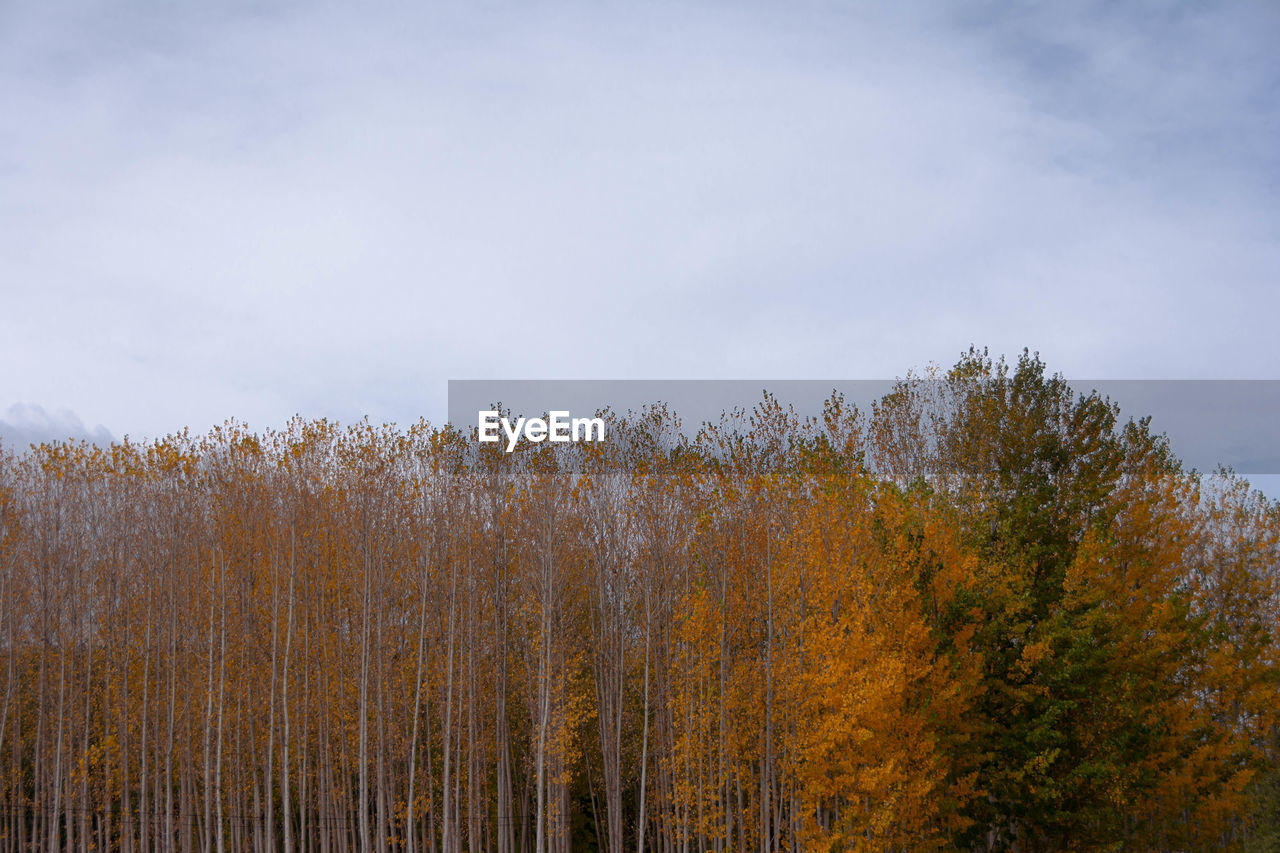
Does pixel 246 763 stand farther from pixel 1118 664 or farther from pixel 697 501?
pixel 1118 664

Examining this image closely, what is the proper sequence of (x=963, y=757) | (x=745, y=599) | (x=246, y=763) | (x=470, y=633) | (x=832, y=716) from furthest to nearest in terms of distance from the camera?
1. (x=246, y=763)
2. (x=470, y=633)
3. (x=745, y=599)
4. (x=963, y=757)
5. (x=832, y=716)

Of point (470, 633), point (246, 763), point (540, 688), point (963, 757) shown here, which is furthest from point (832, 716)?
point (246, 763)

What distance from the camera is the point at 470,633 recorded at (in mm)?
33750

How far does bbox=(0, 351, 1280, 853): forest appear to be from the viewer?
28062 mm

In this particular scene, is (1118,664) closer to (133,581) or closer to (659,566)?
(659,566)

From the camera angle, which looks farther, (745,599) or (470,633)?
(470,633)

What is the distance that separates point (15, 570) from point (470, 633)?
57.1ft

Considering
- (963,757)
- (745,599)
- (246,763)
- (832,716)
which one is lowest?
(246,763)

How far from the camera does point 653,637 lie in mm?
34719

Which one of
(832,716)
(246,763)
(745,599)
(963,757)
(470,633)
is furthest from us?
(246,763)

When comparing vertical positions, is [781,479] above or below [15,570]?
above

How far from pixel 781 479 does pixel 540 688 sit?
1105cm

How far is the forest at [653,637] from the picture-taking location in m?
28.1

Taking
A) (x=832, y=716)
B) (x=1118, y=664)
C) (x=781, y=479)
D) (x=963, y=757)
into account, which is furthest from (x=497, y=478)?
(x=1118, y=664)
